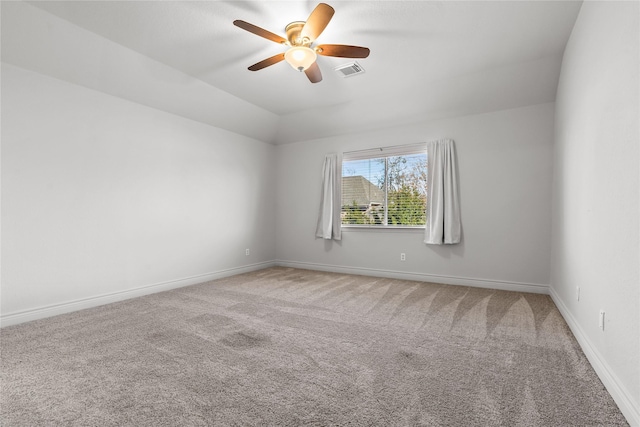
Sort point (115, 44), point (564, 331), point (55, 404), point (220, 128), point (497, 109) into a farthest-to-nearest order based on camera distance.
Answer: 1. point (220, 128)
2. point (497, 109)
3. point (115, 44)
4. point (564, 331)
5. point (55, 404)

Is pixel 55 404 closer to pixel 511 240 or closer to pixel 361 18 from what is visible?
pixel 361 18

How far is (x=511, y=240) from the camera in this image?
13.4ft

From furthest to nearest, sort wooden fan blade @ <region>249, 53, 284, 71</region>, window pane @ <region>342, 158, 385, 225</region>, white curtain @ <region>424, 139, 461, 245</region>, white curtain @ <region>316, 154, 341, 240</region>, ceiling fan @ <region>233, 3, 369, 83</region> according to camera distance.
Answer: white curtain @ <region>316, 154, 341, 240</region>
window pane @ <region>342, 158, 385, 225</region>
white curtain @ <region>424, 139, 461, 245</region>
wooden fan blade @ <region>249, 53, 284, 71</region>
ceiling fan @ <region>233, 3, 369, 83</region>

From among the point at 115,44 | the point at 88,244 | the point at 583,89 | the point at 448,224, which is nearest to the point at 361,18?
the point at 583,89

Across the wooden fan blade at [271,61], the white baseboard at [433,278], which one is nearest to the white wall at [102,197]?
the white baseboard at [433,278]

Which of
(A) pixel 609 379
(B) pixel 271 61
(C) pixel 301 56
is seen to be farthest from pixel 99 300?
(A) pixel 609 379

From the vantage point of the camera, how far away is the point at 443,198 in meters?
4.47

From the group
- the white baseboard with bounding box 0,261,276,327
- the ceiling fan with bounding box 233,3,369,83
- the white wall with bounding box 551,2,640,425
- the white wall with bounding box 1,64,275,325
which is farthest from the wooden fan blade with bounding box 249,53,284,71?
the white baseboard with bounding box 0,261,276,327

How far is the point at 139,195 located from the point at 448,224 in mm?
4252

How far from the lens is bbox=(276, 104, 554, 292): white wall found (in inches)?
Answer: 155

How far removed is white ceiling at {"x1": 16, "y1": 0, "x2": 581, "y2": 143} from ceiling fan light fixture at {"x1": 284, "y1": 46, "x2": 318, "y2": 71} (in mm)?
286

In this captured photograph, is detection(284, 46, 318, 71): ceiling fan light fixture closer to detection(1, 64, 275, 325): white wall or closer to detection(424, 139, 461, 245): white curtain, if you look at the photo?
detection(1, 64, 275, 325): white wall

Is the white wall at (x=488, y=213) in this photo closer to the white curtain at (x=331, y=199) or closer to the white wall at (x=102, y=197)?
the white curtain at (x=331, y=199)

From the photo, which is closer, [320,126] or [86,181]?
[86,181]
